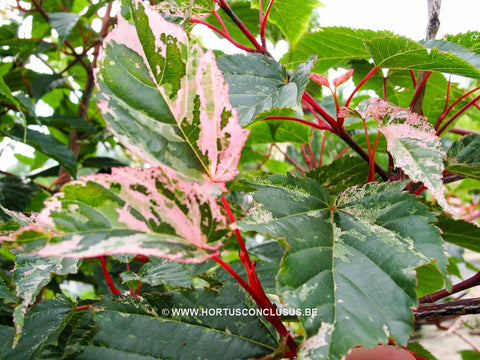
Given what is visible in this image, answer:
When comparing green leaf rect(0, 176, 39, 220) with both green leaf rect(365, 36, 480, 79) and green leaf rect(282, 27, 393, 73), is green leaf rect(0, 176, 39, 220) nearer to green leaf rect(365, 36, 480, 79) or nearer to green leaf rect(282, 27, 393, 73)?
green leaf rect(282, 27, 393, 73)

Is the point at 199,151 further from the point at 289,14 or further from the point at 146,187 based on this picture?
the point at 289,14

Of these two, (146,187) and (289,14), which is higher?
(289,14)

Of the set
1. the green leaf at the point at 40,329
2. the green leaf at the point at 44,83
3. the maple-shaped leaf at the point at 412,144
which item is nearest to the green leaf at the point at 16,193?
the green leaf at the point at 44,83

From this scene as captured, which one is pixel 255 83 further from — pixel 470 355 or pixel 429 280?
pixel 470 355

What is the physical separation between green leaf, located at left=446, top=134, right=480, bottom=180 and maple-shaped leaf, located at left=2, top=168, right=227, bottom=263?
0.27m

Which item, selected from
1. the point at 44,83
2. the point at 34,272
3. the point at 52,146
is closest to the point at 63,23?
the point at 44,83

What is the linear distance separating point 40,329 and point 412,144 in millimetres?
402

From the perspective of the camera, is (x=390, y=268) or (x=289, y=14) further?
(x=289, y=14)

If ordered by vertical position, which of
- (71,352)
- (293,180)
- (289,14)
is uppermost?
(289,14)

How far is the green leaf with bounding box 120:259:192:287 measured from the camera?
0.40m

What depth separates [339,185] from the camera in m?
0.49

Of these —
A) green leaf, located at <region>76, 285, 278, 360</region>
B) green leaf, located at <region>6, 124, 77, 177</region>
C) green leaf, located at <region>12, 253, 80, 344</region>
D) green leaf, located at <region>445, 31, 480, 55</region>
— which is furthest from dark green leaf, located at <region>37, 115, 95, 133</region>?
green leaf, located at <region>445, 31, 480, 55</region>

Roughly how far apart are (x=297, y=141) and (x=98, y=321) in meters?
0.47

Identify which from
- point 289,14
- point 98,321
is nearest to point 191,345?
point 98,321
